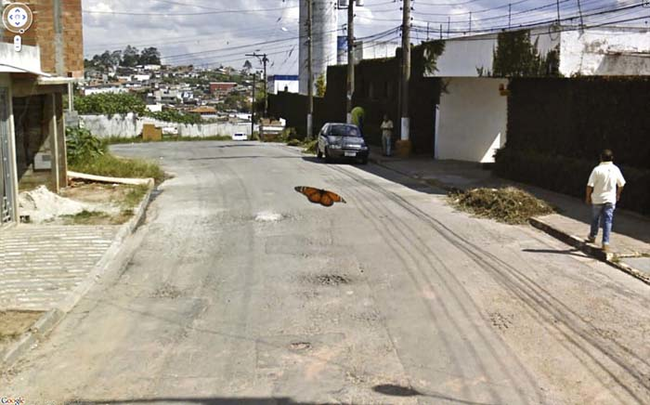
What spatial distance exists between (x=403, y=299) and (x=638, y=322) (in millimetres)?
2707

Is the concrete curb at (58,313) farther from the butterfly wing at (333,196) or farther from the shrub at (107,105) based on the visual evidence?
the shrub at (107,105)

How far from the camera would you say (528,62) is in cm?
2197

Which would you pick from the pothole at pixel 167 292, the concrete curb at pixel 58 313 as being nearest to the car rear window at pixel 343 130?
the concrete curb at pixel 58 313

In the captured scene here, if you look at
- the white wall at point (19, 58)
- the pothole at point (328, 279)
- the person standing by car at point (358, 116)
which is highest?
the white wall at point (19, 58)

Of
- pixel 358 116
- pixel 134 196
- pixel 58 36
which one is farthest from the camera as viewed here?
pixel 358 116

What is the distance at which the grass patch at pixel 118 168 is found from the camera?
76.4 ft

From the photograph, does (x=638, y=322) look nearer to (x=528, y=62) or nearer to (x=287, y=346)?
→ (x=287, y=346)

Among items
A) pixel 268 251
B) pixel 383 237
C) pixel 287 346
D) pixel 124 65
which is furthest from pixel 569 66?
pixel 124 65

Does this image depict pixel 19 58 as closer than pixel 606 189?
No

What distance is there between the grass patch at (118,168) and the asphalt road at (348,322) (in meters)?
8.48

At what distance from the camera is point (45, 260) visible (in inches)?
466

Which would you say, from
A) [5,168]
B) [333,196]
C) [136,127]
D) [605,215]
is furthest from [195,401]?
[136,127]

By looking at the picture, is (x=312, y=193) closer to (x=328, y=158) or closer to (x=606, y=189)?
(x=606, y=189)

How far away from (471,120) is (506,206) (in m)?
13.8
